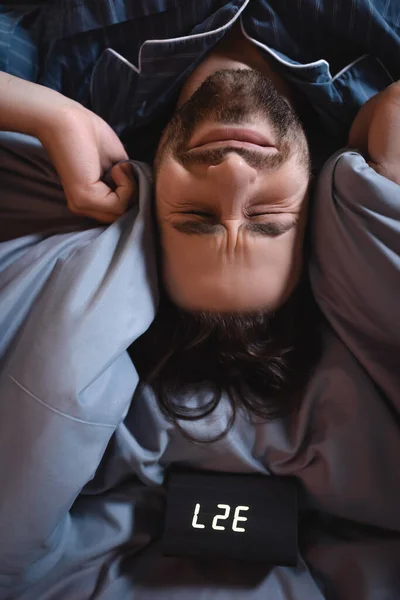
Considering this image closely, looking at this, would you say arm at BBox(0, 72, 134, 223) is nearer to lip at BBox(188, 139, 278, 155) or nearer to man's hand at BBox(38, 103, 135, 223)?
man's hand at BBox(38, 103, 135, 223)

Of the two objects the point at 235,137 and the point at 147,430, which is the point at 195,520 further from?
the point at 235,137

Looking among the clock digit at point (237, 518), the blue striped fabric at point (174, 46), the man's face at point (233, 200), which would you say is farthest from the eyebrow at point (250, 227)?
the clock digit at point (237, 518)

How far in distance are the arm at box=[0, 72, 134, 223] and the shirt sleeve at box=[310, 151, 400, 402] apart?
338 mm

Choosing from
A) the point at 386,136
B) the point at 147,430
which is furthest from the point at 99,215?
the point at 386,136

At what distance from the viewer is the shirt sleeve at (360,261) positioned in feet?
2.43

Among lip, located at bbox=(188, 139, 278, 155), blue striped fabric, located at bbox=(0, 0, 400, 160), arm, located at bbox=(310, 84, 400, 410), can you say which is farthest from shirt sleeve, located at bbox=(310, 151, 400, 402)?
blue striped fabric, located at bbox=(0, 0, 400, 160)

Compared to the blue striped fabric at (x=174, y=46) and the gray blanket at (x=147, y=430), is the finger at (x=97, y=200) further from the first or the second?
the blue striped fabric at (x=174, y=46)

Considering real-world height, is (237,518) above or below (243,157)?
below

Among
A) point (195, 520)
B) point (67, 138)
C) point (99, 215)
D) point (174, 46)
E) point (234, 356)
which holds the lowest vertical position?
point (195, 520)

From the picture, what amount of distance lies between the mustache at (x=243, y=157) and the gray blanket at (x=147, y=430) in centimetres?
9

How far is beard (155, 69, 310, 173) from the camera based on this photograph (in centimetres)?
79

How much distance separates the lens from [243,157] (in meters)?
0.74

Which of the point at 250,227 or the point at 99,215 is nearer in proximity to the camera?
the point at 250,227

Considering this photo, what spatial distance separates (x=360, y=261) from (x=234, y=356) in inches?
10.3
